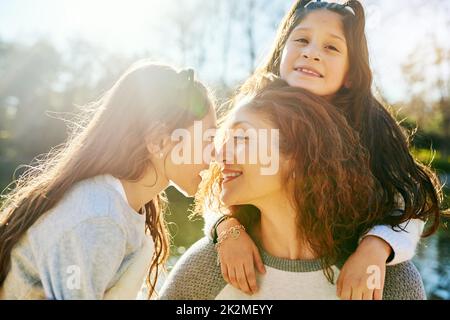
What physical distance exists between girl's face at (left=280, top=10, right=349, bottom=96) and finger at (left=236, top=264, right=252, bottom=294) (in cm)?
71

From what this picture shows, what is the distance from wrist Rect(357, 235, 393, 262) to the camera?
1.80 meters

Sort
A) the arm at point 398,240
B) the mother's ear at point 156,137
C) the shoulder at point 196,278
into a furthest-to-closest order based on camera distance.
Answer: the mother's ear at point 156,137 < the shoulder at point 196,278 < the arm at point 398,240

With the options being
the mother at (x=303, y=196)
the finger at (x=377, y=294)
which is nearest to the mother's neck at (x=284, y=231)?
the mother at (x=303, y=196)

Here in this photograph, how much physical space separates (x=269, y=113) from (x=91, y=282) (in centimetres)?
76

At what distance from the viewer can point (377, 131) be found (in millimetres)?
2152

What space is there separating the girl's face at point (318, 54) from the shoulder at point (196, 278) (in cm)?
70

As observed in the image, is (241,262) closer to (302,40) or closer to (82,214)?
(82,214)

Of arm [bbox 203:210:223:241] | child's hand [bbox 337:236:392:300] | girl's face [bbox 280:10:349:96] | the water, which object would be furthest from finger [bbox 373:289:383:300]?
the water

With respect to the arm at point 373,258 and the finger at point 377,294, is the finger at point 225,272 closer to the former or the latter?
the arm at point 373,258

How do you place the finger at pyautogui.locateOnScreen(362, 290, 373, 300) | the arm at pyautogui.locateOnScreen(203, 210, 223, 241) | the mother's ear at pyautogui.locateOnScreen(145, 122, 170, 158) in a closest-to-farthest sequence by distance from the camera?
the finger at pyautogui.locateOnScreen(362, 290, 373, 300) < the arm at pyautogui.locateOnScreen(203, 210, 223, 241) < the mother's ear at pyautogui.locateOnScreen(145, 122, 170, 158)

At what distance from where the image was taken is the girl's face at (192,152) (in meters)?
2.32

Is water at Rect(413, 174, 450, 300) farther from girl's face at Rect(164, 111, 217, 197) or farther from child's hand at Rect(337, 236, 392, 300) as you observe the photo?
child's hand at Rect(337, 236, 392, 300)
